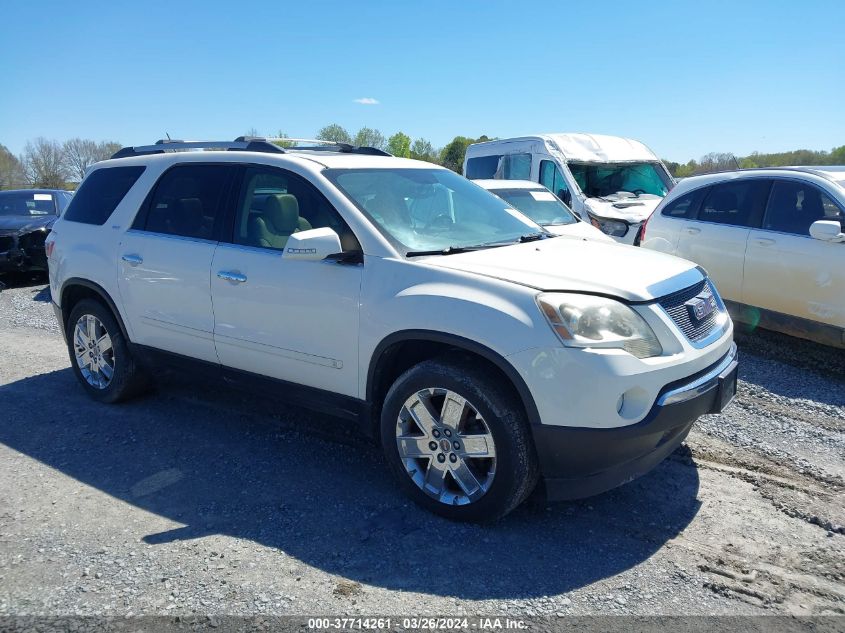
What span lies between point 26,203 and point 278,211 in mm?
10739

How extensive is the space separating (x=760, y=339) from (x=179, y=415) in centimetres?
551

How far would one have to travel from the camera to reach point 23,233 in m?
11.3

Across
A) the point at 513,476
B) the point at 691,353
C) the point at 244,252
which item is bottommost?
the point at 513,476

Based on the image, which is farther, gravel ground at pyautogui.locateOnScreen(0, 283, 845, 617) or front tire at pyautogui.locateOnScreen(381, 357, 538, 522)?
front tire at pyautogui.locateOnScreen(381, 357, 538, 522)

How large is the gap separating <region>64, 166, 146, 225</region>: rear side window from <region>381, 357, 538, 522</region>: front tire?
9.62 ft

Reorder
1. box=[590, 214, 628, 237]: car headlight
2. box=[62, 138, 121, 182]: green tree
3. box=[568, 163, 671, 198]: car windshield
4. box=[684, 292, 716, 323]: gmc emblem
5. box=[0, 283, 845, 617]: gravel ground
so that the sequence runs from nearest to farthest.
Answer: box=[0, 283, 845, 617]: gravel ground, box=[684, 292, 716, 323]: gmc emblem, box=[590, 214, 628, 237]: car headlight, box=[568, 163, 671, 198]: car windshield, box=[62, 138, 121, 182]: green tree

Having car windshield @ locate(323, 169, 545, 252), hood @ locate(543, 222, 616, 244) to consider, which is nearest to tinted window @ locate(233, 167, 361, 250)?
car windshield @ locate(323, 169, 545, 252)

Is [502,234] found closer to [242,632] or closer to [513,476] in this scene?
[513,476]

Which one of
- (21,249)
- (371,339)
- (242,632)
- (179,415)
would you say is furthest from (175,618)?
(21,249)

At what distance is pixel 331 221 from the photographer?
3.87m

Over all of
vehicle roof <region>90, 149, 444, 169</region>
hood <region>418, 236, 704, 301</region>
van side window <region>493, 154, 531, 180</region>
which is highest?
van side window <region>493, 154, 531, 180</region>

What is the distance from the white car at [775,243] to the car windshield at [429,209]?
2994mm

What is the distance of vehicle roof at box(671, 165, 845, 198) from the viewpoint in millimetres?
6188

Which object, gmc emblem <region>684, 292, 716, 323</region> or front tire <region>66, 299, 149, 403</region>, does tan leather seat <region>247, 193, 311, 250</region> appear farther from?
gmc emblem <region>684, 292, 716, 323</region>
